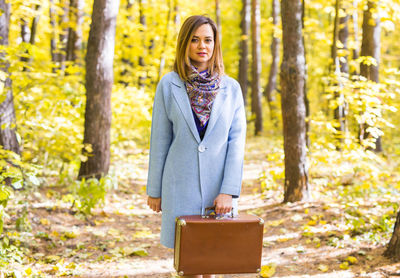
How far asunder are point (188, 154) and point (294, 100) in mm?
3808

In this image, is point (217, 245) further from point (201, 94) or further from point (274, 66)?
point (274, 66)

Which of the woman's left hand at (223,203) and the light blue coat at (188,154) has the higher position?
the light blue coat at (188,154)

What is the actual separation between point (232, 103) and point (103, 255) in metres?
2.68

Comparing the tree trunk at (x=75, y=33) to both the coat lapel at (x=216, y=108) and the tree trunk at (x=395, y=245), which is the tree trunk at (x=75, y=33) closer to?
the coat lapel at (x=216, y=108)

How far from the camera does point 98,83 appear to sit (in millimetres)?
6926

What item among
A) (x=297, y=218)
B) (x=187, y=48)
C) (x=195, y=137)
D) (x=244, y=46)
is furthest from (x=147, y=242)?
(x=244, y=46)

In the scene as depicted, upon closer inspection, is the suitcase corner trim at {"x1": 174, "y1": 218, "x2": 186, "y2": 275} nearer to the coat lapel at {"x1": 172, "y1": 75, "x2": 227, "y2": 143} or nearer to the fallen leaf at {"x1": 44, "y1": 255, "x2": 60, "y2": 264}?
the coat lapel at {"x1": 172, "y1": 75, "x2": 227, "y2": 143}

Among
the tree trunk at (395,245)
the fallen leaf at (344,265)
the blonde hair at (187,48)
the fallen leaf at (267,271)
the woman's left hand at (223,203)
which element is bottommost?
the fallen leaf at (267,271)

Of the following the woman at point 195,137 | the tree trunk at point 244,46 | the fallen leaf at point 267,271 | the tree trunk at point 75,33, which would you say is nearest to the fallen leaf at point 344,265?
the fallen leaf at point 267,271

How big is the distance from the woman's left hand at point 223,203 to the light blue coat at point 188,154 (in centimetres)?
4

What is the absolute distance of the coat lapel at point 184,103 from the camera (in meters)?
2.54

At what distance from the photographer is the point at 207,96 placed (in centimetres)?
260

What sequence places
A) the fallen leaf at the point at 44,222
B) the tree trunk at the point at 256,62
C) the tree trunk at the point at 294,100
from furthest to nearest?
the tree trunk at the point at 256,62 < the tree trunk at the point at 294,100 < the fallen leaf at the point at 44,222

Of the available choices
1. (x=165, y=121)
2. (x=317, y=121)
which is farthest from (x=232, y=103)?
(x=317, y=121)
